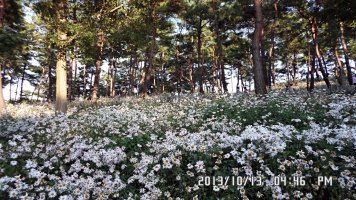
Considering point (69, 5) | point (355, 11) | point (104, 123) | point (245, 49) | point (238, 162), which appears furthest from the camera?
point (245, 49)

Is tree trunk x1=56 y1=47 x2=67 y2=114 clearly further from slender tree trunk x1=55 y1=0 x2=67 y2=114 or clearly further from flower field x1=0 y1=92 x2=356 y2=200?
flower field x1=0 y1=92 x2=356 y2=200

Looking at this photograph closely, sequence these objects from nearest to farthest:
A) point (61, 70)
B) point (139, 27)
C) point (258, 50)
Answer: point (61, 70) < point (258, 50) < point (139, 27)

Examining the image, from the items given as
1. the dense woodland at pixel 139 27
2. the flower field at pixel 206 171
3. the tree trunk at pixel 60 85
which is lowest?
the flower field at pixel 206 171

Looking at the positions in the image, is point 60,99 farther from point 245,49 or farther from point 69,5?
point 245,49

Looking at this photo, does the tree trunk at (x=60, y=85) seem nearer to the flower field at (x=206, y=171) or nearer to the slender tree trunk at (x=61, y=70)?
the slender tree trunk at (x=61, y=70)

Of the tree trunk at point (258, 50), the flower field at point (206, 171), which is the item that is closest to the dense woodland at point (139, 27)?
the tree trunk at point (258, 50)

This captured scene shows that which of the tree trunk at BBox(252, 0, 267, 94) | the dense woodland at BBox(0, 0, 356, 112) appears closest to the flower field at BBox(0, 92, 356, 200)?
the dense woodland at BBox(0, 0, 356, 112)

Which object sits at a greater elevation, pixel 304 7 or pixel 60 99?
pixel 304 7

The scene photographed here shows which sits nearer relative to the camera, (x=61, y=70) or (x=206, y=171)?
(x=206, y=171)

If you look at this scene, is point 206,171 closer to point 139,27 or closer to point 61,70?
point 61,70

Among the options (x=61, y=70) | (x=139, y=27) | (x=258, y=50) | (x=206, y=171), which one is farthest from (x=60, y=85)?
(x=206, y=171)

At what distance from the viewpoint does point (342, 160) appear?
426 cm

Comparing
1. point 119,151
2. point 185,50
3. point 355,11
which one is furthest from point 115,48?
point 119,151

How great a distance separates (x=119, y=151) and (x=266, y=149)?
2.55 m
